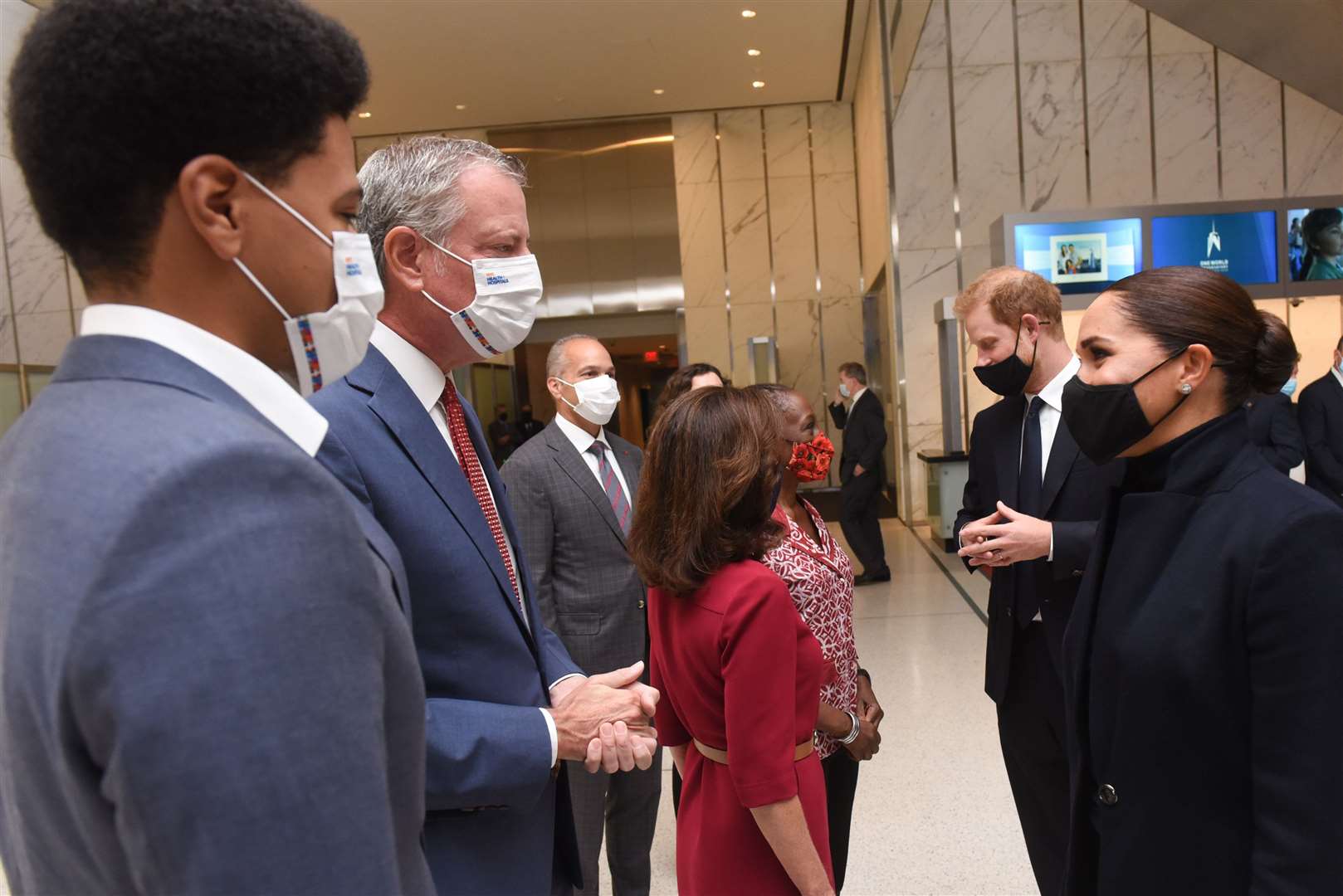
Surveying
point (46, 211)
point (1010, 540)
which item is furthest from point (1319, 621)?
point (46, 211)

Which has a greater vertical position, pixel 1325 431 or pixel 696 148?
pixel 696 148

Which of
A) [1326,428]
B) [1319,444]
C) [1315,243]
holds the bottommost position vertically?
[1319,444]

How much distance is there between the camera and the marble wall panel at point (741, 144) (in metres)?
13.8

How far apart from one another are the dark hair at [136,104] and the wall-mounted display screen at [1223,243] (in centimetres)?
863

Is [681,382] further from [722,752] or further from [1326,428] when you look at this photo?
[1326,428]

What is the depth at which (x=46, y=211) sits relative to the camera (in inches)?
26.9

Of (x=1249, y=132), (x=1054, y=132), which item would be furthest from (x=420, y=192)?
(x=1249, y=132)

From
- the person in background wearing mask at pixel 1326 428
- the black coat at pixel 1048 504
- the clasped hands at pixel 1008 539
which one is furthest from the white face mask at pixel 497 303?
the person in background wearing mask at pixel 1326 428

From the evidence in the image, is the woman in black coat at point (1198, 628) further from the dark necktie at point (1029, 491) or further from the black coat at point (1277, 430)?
the black coat at point (1277, 430)

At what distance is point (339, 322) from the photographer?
0.88 meters

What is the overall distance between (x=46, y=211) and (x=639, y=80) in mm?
12567

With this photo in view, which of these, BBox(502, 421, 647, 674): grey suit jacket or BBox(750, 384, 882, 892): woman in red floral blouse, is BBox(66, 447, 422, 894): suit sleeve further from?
BBox(502, 421, 647, 674): grey suit jacket

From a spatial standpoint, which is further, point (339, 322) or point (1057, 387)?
point (1057, 387)

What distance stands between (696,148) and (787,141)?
4.64 feet
